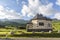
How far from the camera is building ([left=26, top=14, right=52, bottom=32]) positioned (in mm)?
13117

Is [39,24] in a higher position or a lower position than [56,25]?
higher

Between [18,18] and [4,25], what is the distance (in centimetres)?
144

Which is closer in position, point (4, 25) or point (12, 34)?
point (12, 34)

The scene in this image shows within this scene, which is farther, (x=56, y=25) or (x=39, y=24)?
(x=56, y=25)

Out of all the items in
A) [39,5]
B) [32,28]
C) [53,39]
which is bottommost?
[53,39]

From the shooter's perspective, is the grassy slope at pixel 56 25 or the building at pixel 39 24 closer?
the building at pixel 39 24

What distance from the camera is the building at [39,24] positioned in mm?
13117

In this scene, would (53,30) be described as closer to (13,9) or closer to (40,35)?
(40,35)

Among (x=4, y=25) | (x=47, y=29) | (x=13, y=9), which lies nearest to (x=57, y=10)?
(x=47, y=29)

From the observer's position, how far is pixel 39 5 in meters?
13.4

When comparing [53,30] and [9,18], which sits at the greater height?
[9,18]

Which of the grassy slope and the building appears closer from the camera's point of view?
the building

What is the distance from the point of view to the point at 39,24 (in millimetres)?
13250

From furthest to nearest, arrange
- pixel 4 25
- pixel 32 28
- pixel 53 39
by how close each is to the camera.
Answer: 1. pixel 4 25
2. pixel 32 28
3. pixel 53 39
